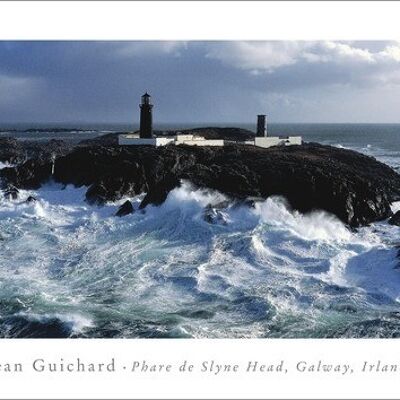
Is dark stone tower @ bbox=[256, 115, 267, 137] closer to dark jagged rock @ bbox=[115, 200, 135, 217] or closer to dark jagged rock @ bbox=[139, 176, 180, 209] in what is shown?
dark jagged rock @ bbox=[139, 176, 180, 209]

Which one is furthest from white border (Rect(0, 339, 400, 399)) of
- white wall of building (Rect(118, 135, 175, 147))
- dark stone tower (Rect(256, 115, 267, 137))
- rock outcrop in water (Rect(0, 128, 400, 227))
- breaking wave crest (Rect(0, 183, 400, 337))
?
dark stone tower (Rect(256, 115, 267, 137))

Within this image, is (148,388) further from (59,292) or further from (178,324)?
(59,292)

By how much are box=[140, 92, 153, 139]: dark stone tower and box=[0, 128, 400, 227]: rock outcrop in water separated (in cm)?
179

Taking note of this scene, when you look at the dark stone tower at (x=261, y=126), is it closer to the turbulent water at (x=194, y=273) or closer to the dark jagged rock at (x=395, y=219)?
the turbulent water at (x=194, y=273)

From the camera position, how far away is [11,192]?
1330 cm

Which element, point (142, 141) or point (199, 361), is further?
point (142, 141)

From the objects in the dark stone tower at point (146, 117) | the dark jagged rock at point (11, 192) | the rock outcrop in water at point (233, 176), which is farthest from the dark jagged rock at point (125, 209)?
the dark stone tower at point (146, 117)

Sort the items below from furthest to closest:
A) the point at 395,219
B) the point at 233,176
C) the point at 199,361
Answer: the point at 233,176 < the point at 395,219 < the point at 199,361

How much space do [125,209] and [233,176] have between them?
236 centimetres

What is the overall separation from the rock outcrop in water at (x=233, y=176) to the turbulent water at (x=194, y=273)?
422 mm

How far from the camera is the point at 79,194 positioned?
1333cm

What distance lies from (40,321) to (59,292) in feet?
2.86

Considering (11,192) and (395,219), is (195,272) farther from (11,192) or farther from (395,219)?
(11,192)

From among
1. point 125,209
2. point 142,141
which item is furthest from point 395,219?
point 142,141
